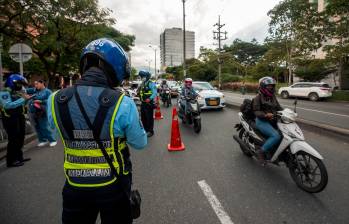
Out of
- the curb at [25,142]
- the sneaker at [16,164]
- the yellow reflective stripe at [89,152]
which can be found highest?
the yellow reflective stripe at [89,152]

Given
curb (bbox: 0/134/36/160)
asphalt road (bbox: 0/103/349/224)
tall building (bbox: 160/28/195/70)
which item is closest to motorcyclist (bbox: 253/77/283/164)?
asphalt road (bbox: 0/103/349/224)

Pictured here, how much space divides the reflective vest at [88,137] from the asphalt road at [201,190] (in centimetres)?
152

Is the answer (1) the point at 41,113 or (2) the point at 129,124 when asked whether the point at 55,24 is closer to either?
(1) the point at 41,113

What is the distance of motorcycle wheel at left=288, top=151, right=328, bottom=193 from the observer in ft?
11.3

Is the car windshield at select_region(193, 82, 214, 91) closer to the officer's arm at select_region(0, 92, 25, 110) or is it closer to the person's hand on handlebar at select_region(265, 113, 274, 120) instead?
the person's hand on handlebar at select_region(265, 113, 274, 120)

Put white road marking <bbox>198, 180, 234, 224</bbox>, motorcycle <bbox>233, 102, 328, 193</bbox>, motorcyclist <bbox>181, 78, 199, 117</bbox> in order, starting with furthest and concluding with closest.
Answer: motorcyclist <bbox>181, 78, 199, 117</bbox> → motorcycle <bbox>233, 102, 328, 193</bbox> → white road marking <bbox>198, 180, 234, 224</bbox>

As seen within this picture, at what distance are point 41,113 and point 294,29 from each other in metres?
29.6

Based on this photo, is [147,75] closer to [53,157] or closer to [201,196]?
[53,157]

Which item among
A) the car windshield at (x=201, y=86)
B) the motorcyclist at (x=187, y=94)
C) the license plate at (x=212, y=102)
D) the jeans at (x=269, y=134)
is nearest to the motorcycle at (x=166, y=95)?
the car windshield at (x=201, y=86)

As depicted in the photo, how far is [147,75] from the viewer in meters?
7.32

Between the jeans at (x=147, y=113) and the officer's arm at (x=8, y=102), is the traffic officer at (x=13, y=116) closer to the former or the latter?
the officer's arm at (x=8, y=102)

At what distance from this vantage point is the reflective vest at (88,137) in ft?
5.05

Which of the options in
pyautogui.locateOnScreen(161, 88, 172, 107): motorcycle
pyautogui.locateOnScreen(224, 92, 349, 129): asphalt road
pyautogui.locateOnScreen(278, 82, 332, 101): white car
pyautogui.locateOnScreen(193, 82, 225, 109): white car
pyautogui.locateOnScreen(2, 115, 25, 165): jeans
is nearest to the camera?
pyautogui.locateOnScreen(2, 115, 25, 165): jeans

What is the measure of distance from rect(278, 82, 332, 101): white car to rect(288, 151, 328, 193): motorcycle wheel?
1947cm
